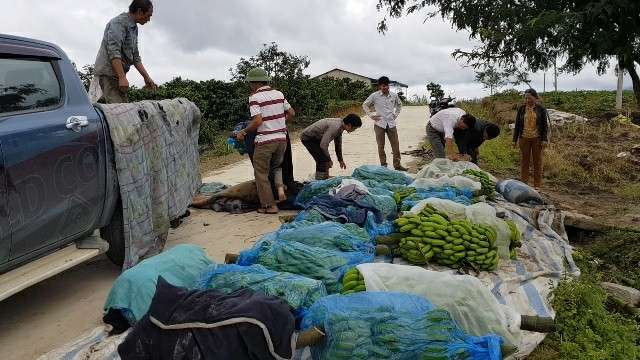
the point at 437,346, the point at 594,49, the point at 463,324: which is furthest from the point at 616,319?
the point at 594,49

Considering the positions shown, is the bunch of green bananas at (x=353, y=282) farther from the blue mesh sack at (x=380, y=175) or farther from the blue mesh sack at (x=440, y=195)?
the blue mesh sack at (x=380, y=175)

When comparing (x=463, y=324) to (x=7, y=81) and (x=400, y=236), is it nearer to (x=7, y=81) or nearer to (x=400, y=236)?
(x=400, y=236)

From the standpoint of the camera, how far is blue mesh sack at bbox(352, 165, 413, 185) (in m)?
7.67

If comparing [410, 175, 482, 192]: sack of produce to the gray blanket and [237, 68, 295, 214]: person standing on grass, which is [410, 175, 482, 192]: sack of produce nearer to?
[237, 68, 295, 214]: person standing on grass

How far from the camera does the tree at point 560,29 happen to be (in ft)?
16.6

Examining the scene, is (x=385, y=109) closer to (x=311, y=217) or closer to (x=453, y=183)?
(x=453, y=183)

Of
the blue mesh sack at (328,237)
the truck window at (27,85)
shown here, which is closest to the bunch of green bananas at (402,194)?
the blue mesh sack at (328,237)

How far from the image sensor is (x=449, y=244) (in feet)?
15.5

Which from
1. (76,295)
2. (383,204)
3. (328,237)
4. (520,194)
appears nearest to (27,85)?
(76,295)

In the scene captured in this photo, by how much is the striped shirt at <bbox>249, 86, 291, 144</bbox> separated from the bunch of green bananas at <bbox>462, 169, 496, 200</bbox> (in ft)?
8.62

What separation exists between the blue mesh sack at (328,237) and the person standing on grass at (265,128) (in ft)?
7.52

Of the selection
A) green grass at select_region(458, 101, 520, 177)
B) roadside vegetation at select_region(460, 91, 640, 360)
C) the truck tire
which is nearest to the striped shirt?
the truck tire

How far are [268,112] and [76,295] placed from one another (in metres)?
3.30

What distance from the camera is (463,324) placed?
3.33m
